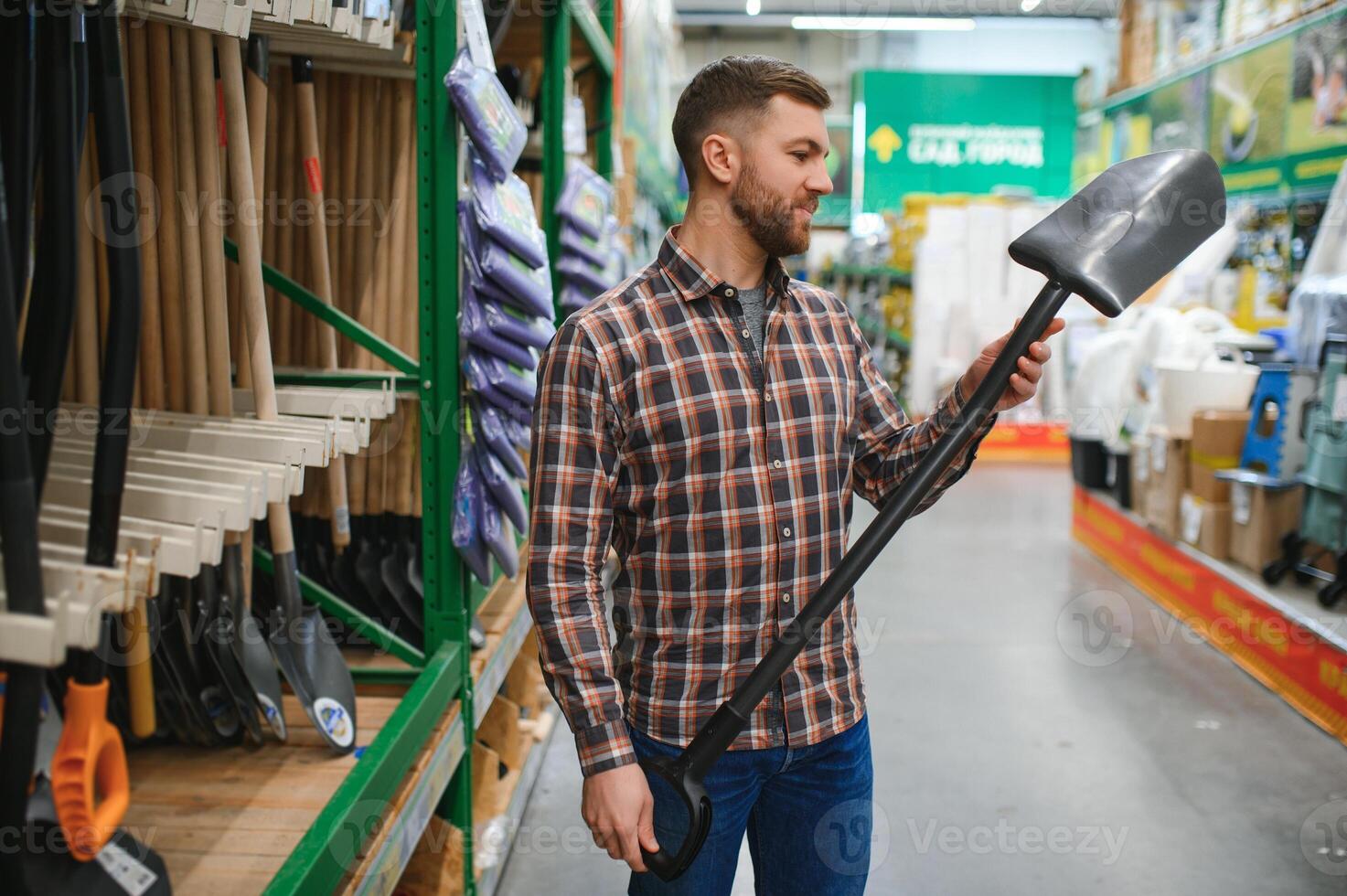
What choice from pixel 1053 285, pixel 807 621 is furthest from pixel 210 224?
pixel 1053 285

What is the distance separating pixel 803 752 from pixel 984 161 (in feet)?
42.2

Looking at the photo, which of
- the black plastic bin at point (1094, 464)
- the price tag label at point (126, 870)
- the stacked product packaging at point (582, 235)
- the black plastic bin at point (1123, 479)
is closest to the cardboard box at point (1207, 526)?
the black plastic bin at point (1123, 479)

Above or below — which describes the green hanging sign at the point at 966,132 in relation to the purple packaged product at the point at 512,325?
above

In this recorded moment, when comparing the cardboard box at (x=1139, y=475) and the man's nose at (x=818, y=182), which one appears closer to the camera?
the man's nose at (x=818, y=182)

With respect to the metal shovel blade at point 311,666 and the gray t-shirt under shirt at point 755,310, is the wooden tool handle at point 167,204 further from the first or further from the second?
the gray t-shirt under shirt at point 755,310

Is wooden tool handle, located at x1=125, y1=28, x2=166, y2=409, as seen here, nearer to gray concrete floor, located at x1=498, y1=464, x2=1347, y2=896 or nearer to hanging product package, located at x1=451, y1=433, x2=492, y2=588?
hanging product package, located at x1=451, y1=433, x2=492, y2=588

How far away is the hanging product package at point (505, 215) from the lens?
2193 millimetres

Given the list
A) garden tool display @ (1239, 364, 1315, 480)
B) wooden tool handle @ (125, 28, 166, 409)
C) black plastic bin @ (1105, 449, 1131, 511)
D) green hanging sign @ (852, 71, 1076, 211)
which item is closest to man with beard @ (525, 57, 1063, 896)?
wooden tool handle @ (125, 28, 166, 409)

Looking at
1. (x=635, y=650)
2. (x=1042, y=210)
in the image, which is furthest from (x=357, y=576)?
(x=1042, y=210)

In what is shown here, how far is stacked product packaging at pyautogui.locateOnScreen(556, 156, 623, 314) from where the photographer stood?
10.8 ft

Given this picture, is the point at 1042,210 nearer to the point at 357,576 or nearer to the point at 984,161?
the point at 984,161

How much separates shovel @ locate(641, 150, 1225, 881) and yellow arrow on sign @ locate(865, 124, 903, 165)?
40.5 feet

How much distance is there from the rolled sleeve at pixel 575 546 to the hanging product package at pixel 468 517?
835mm

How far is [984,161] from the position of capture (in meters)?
13.2
